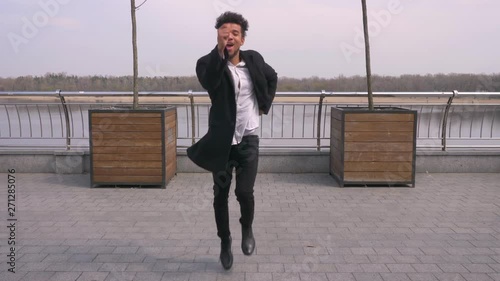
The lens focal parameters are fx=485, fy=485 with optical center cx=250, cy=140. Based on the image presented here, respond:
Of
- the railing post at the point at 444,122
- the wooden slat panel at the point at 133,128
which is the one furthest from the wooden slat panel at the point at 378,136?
the wooden slat panel at the point at 133,128

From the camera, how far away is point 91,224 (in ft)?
16.0

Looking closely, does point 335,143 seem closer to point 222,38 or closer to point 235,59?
point 235,59

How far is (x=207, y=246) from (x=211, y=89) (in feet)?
5.07

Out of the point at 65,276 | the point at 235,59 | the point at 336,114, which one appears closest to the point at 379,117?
the point at 336,114

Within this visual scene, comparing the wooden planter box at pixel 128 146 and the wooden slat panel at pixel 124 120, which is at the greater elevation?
the wooden slat panel at pixel 124 120

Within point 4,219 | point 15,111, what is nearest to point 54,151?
point 15,111

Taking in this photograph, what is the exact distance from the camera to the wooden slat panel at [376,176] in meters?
6.53

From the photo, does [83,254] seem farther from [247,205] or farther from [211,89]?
[211,89]

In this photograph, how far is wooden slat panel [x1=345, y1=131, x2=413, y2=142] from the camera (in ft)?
21.2

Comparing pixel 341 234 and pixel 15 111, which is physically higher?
pixel 15 111

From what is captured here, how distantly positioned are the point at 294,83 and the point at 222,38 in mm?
5651

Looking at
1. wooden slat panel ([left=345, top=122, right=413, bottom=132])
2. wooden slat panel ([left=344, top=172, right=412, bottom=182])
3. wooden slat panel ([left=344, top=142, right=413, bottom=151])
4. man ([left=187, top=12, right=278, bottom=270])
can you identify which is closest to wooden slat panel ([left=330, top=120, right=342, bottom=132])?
wooden slat panel ([left=345, top=122, right=413, bottom=132])

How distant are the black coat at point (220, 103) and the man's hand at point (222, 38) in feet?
0.13

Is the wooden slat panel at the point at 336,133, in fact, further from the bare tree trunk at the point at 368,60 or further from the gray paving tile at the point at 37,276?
the gray paving tile at the point at 37,276
